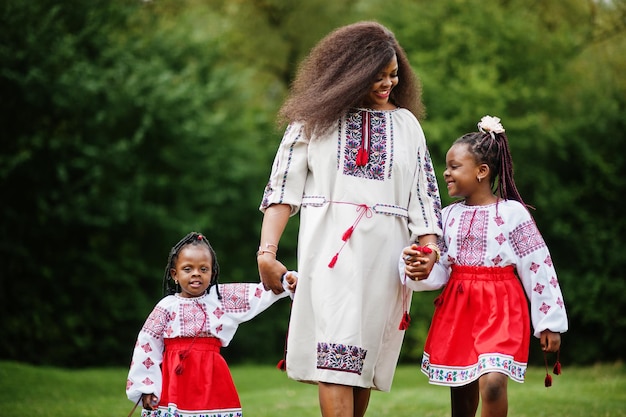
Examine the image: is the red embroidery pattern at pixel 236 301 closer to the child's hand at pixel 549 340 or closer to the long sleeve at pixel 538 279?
the long sleeve at pixel 538 279

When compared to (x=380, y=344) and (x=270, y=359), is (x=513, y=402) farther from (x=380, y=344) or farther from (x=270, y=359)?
(x=270, y=359)

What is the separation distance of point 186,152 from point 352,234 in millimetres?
11608

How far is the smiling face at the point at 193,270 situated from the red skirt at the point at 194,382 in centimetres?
28

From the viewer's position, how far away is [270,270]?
15.3ft

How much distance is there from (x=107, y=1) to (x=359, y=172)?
12.5 meters

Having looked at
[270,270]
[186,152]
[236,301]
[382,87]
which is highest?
[186,152]

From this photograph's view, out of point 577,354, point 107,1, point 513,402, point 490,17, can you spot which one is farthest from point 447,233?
point 490,17

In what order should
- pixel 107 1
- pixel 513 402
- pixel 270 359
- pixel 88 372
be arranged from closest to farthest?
pixel 513 402, pixel 88 372, pixel 107 1, pixel 270 359

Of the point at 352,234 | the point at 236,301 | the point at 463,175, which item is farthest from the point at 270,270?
the point at 463,175

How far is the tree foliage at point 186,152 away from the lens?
13852 millimetres

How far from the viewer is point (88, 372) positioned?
12508 mm

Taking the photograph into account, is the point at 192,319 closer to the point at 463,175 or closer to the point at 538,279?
the point at 463,175

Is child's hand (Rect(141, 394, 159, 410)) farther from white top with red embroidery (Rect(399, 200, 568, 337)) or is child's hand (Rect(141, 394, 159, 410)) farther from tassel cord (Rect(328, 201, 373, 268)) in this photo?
white top with red embroidery (Rect(399, 200, 568, 337))

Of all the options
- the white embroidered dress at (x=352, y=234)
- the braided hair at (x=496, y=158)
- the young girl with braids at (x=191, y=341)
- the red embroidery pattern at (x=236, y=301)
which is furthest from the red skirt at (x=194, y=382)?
the braided hair at (x=496, y=158)
